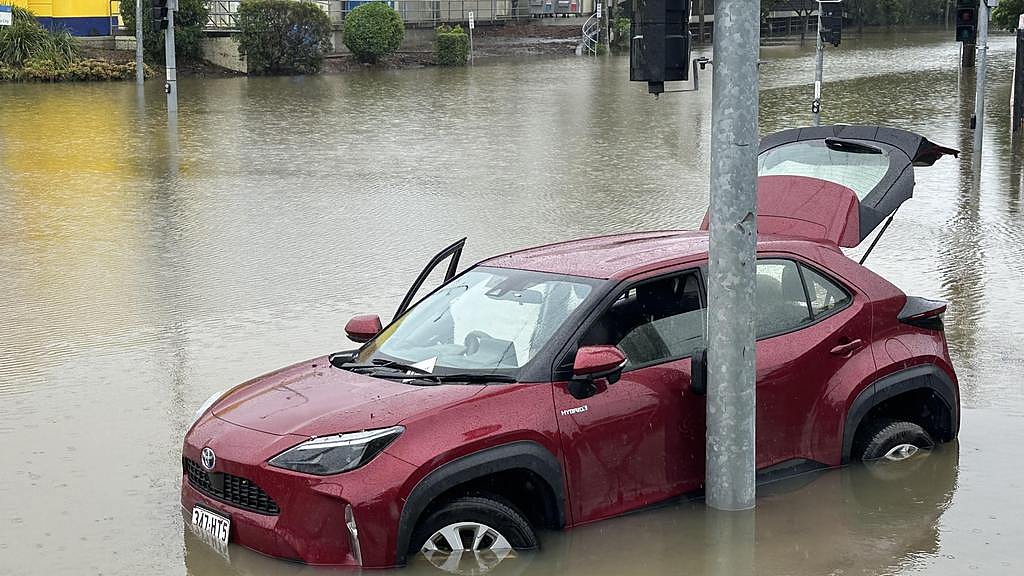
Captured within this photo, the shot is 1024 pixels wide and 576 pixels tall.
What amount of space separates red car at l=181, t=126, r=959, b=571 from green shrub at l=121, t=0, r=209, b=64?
135 ft

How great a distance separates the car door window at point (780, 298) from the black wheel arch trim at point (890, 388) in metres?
0.50

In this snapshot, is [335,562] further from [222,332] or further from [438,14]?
Result: [438,14]

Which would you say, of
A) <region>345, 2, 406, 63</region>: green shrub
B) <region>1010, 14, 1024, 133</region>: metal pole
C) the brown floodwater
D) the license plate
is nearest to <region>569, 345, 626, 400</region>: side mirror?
the brown floodwater

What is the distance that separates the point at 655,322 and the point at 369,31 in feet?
144

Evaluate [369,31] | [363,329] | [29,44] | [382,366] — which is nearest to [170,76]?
[29,44]

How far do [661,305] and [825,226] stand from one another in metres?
2.48

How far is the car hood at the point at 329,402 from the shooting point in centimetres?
554

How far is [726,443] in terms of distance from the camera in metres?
6.25

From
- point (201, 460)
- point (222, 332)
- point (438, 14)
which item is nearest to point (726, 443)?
point (201, 460)

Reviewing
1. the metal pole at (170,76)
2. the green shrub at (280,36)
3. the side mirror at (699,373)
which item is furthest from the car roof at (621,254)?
the green shrub at (280,36)

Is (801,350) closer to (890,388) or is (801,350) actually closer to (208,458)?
(890,388)

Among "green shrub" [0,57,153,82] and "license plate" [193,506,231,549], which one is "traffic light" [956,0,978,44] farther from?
"green shrub" [0,57,153,82]

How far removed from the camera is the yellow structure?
161ft

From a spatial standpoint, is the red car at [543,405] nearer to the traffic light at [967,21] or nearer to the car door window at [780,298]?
the car door window at [780,298]
